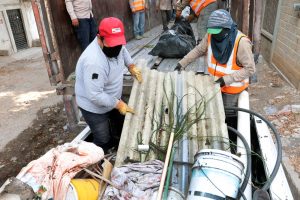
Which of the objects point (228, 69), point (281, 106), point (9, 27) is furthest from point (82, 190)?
point (9, 27)

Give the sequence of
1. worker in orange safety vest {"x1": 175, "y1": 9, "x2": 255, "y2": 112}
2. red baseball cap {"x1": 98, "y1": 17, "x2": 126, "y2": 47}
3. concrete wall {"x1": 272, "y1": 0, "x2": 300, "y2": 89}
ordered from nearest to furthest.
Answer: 1. red baseball cap {"x1": 98, "y1": 17, "x2": 126, "y2": 47}
2. worker in orange safety vest {"x1": 175, "y1": 9, "x2": 255, "y2": 112}
3. concrete wall {"x1": 272, "y1": 0, "x2": 300, "y2": 89}

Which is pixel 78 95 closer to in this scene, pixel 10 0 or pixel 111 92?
pixel 111 92

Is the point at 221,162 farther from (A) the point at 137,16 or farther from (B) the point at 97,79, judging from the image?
(A) the point at 137,16

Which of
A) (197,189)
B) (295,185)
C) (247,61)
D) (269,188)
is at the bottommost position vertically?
(295,185)

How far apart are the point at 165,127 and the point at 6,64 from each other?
9.72 meters

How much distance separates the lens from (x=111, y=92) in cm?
286

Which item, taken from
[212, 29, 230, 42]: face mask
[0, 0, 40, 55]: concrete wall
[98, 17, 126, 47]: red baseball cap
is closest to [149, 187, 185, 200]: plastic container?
[98, 17, 126, 47]: red baseball cap

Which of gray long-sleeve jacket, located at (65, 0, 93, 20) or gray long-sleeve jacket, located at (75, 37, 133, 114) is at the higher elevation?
gray long-sleeve jacket, located at (65, 0, 93, 20)

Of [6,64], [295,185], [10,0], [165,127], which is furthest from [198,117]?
[10,0]

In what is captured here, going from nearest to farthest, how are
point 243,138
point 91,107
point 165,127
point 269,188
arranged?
point 269,188 → point 243,138 → point 165,127 → point 91,107

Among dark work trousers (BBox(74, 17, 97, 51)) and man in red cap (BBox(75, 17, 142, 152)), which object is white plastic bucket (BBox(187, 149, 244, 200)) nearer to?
man in red cap (BBox(75, 17, 142, 152))

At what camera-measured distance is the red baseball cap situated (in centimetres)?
242

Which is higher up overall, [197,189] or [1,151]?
[197,189]

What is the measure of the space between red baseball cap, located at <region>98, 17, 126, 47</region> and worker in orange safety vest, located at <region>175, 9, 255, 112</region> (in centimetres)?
102
